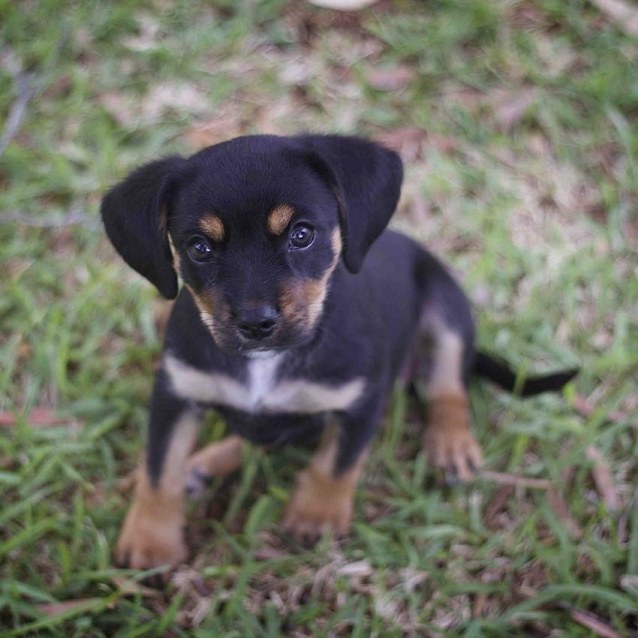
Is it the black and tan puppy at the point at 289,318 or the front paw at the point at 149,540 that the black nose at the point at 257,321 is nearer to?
the black and tan puppy at the point at 289,318

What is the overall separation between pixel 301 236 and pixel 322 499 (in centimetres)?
135

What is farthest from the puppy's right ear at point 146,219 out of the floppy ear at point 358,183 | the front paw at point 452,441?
the front paw at point 452,441

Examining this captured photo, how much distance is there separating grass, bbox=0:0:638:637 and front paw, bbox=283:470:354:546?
0.11m

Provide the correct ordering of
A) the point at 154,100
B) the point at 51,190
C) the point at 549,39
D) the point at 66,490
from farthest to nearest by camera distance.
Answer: the point at 549,39, the point at 154,100, the point at 51,190, the point at 66,490

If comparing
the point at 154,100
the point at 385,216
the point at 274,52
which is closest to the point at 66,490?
the point at 385,216

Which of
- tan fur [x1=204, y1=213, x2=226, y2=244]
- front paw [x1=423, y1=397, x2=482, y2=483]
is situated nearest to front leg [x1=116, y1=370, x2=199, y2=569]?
tan fur [x1=204, y1=213, x2=226, y2=244]

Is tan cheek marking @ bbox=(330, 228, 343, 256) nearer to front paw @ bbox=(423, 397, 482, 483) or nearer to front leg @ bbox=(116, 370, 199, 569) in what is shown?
front leg @ bbox=(116, 370, 199, 569)

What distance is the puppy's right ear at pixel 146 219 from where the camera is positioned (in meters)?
2.66

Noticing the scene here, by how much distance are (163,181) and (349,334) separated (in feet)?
3.00

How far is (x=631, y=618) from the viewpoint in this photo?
11.0 ft

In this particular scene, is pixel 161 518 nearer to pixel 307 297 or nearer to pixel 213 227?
pixel 307 297

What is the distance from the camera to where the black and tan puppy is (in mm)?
2578

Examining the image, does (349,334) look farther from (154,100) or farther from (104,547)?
(154,100)

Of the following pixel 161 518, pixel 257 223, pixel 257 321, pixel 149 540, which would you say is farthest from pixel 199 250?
pixel 149 540
